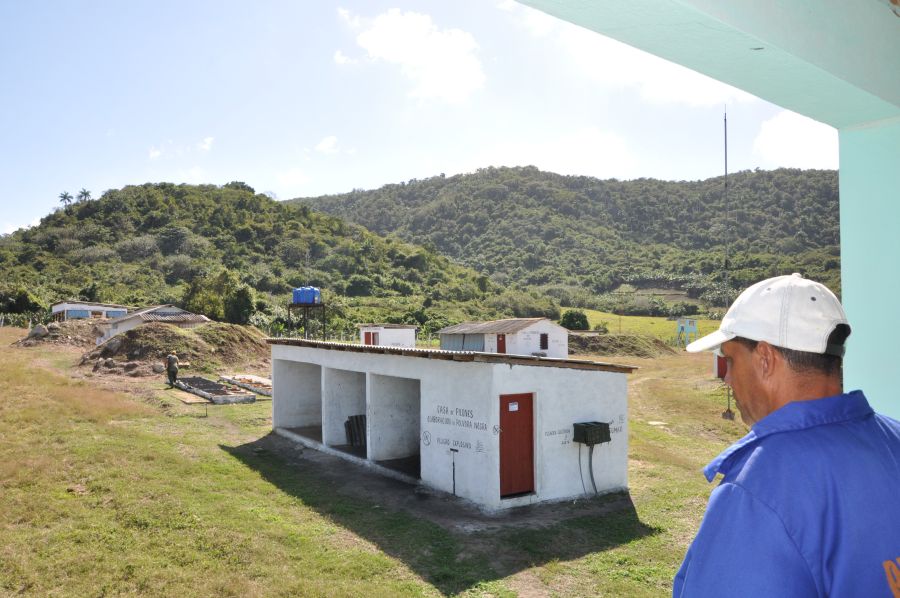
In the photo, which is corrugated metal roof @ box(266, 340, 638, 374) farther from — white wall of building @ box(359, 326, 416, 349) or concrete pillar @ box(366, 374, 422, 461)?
white wall of building @ box(359, 326, 416, 349)

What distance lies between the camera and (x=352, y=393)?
58.2 ft

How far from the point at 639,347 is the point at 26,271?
59.6 meters

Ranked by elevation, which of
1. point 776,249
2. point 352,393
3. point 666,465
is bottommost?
point 666,465

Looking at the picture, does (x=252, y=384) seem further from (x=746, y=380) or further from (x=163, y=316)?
(x=746, y=380)

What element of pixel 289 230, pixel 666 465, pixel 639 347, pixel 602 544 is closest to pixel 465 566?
pixel 602 544

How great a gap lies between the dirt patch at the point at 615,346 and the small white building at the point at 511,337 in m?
20.0

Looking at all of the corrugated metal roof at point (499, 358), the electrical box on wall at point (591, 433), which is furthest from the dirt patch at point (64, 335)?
the electrical box on wall at point (591, 433)

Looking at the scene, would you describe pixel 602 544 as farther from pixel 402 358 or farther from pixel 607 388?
pixel 402 358

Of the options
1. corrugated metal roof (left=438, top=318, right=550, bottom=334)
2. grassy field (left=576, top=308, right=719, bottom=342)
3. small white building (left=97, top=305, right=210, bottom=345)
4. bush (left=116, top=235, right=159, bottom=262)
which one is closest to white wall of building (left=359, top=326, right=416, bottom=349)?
corrugated metal roof (left=438, top=318, right=550, bottom=334)

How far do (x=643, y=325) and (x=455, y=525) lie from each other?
166 feet

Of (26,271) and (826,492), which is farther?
(26,271)

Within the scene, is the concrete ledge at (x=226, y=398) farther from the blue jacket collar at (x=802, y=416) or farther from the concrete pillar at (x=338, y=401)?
the blue jacket collar at (x=802, y=416)

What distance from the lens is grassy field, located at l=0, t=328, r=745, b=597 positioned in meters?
8.77

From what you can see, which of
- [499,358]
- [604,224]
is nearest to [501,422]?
[499,358]
